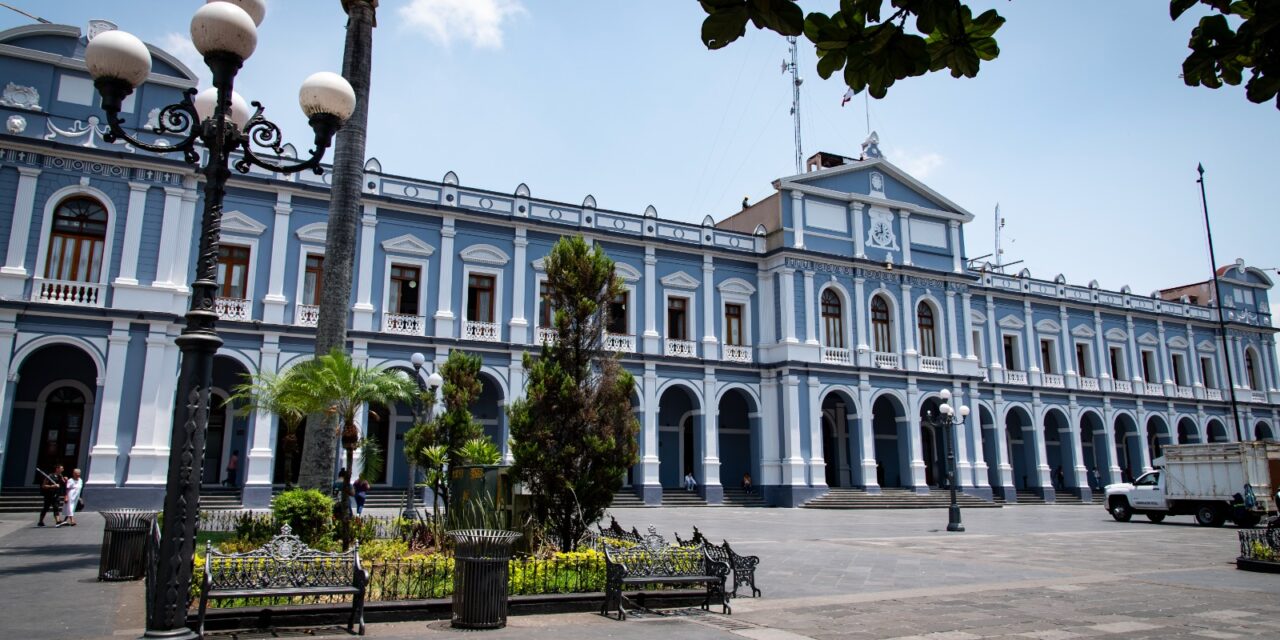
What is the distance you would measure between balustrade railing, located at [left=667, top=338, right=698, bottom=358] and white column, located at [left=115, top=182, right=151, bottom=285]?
16217mm

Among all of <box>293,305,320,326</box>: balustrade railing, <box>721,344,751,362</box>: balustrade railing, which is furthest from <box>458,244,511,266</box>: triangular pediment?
<box>721,344,751,362</box>: balustrade railing

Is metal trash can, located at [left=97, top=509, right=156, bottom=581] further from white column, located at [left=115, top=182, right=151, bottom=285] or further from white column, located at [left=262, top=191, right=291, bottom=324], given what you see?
white column, located at [left=262, top=191, right=291, bottom=324]

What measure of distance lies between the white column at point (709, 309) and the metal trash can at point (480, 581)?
2185cm

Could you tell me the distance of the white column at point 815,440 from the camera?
94.4ft

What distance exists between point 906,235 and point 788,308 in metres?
6.97

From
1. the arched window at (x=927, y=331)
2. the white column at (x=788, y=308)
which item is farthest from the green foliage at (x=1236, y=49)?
the arched window at (x=927, y=331)

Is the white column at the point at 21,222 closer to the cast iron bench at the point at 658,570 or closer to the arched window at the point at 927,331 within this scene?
the cast iron bench at the point at 658,570

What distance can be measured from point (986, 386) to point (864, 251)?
27.7ft

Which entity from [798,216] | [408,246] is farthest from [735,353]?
[408,246]

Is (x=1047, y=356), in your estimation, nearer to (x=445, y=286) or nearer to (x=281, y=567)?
(x=445, y=286)

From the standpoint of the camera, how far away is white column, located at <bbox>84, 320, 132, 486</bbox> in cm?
1978

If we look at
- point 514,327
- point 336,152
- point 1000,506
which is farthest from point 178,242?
point 1000,506

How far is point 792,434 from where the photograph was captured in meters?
28.7

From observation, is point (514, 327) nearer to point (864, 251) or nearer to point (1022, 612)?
point (864, 251)
